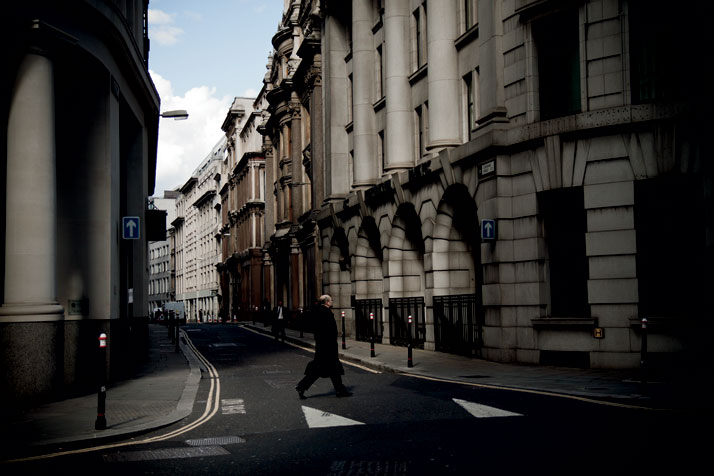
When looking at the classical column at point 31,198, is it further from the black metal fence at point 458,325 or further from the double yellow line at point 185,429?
the black metal fence at point 458,325

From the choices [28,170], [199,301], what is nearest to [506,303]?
[28,170]

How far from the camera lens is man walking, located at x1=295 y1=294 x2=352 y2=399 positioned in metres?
14.3

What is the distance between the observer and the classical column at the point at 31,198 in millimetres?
14195

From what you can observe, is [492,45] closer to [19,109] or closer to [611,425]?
[19,109]

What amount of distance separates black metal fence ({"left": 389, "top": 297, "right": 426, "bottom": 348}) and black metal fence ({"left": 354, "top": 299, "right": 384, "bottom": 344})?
64.2 inches

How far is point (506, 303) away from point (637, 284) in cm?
358

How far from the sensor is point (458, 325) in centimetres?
2444

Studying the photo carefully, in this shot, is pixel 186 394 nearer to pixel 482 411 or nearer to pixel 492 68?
pixel 482 411

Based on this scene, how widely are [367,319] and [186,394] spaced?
18.9 meters

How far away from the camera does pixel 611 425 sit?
10.1 metres

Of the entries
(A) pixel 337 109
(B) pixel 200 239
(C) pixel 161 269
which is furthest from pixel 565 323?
(C) pixel 161 269

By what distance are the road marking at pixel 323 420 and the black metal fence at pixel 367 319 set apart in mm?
19606

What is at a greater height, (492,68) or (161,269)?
(492,68)

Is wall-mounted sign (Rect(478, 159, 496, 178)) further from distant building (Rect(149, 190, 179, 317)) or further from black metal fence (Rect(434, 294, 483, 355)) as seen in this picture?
distant building (Rect(149, 190, 179, 317))
